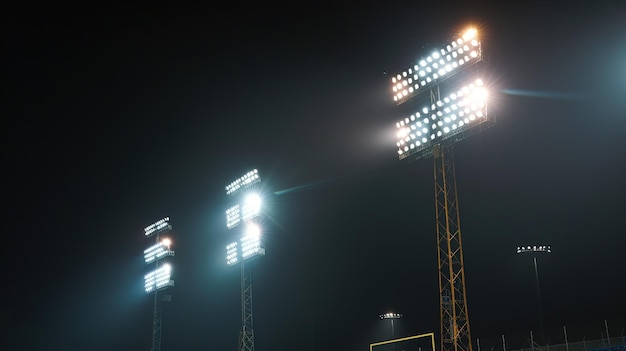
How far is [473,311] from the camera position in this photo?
39.6 metres

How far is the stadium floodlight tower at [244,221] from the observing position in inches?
992

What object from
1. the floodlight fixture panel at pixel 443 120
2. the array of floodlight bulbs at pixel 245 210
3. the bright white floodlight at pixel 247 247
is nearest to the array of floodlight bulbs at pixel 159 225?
the array of floodlight bulbs at pixel 245 210

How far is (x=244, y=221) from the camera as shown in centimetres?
2608

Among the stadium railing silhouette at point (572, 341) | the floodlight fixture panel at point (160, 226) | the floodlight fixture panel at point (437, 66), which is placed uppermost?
the floodlight fixture panel at point (160, 226)

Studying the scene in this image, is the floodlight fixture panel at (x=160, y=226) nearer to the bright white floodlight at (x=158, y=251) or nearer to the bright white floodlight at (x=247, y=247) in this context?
the bright white floodlight at (x=158, y=251)

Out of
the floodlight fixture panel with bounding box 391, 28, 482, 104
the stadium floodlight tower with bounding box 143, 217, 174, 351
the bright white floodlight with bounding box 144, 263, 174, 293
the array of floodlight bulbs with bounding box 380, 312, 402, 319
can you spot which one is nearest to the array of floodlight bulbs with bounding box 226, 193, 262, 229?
the bright white floodlight with bounding box 144, 263, 174, 293

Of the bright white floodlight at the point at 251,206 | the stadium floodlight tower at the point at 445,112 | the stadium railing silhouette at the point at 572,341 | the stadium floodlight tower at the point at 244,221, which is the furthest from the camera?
the bright white floodlight at the point at 251,206

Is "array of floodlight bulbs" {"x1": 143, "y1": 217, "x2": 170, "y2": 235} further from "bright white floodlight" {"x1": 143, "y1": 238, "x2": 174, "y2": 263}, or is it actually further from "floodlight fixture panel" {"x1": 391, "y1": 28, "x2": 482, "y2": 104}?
"floodlight fixture panel" {"x1": 391, "y1": 28, "x2": 482, "y2": 104}

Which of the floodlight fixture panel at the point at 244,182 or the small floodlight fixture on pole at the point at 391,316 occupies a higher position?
the floodlight fixture panel at the point at 244,182

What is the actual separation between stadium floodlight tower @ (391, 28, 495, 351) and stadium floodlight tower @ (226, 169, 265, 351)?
935 cm

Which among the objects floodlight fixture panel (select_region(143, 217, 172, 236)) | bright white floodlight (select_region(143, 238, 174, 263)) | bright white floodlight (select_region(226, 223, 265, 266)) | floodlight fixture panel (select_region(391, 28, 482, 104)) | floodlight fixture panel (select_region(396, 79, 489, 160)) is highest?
floodlight fixture panel (select_region(143, 217, 172, 236))

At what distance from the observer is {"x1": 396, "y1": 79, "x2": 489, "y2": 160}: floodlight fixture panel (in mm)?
16094

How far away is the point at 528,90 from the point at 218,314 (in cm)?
2593

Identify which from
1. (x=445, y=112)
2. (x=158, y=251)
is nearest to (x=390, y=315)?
(x=158, y=251)
